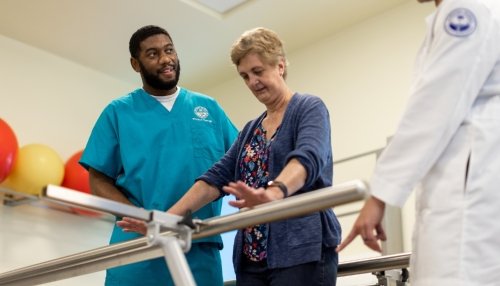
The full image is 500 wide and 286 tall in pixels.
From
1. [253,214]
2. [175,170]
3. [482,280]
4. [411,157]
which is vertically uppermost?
[175,170]

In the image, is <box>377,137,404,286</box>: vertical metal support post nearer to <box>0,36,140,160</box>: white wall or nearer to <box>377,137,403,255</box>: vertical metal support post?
<box>377,137,403,255</box>: vertical metal support post

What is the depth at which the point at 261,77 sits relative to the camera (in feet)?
6.48

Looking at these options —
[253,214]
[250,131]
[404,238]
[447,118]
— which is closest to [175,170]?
[250,131]

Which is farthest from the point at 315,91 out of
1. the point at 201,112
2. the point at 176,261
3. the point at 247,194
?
the point at 176,261

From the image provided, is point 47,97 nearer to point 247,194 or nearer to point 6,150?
point 6,150

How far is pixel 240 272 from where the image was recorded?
1882 millimetres

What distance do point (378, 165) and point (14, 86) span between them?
4.09 meters

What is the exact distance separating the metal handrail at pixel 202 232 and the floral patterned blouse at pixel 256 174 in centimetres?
38

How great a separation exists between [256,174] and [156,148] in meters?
0.55

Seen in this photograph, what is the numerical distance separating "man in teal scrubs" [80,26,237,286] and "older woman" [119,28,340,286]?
0.25m

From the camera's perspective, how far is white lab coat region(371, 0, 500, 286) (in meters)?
1.34

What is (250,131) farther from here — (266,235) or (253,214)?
(253,214)

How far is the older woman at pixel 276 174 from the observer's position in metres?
1.71

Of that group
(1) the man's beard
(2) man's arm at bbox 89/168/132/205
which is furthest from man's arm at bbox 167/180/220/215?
(1) the man's beard
